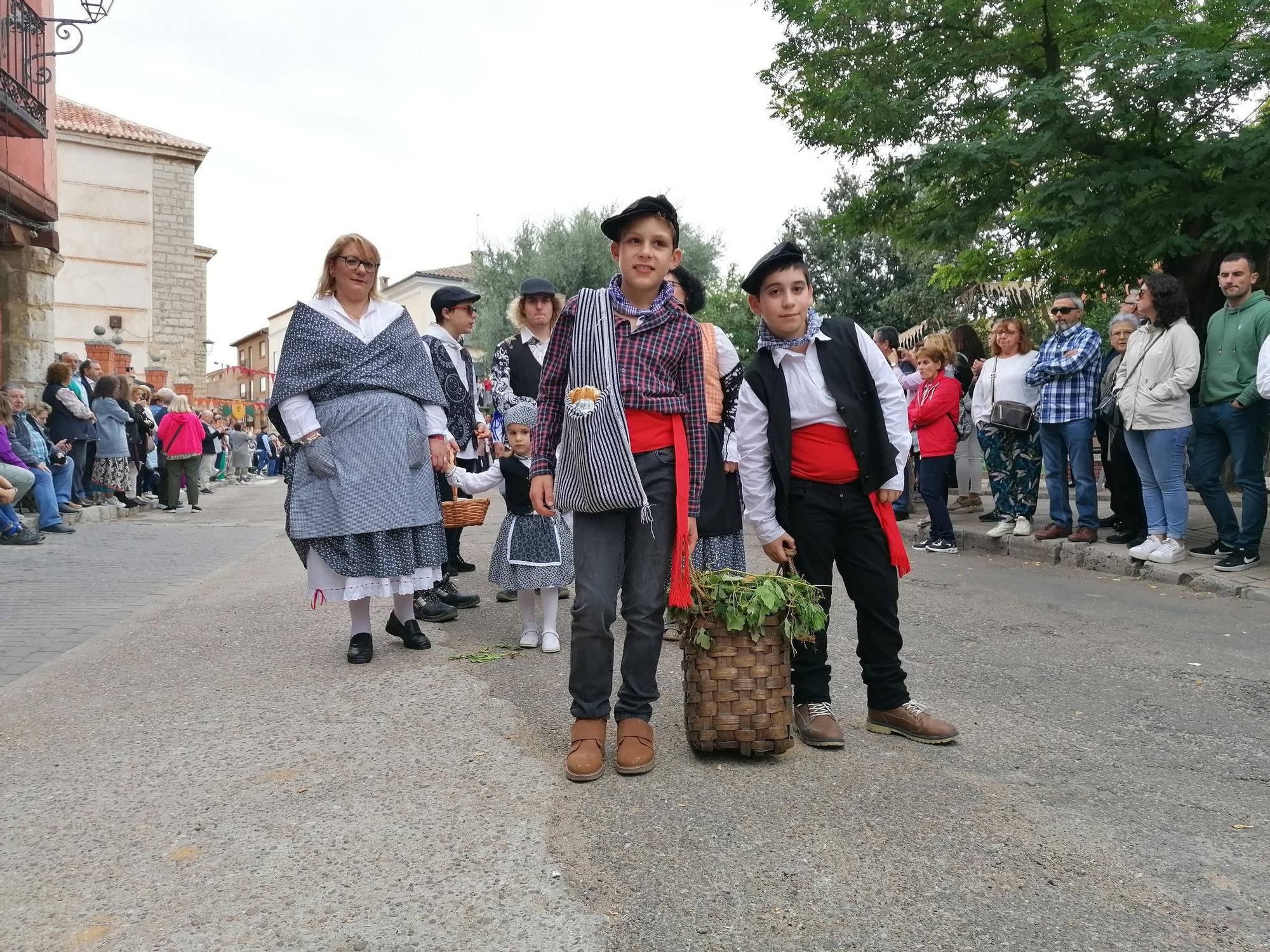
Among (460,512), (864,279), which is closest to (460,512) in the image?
(460,512)

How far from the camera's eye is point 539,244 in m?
41.7

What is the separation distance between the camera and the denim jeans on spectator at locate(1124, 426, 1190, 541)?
808cm

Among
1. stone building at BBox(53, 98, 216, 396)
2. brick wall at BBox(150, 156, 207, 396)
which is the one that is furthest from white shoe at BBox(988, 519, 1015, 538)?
brick wall at BBox(150, 156, 207, 396)

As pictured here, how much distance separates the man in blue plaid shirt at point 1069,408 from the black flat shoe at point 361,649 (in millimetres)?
6378

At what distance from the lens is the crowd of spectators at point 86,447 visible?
38.2ft

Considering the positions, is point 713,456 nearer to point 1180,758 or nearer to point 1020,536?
point 1180,758

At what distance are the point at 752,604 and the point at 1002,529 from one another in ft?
24.0

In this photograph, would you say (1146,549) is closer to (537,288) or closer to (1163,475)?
(1163,475)

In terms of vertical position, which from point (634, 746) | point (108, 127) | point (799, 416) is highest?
point (108, 127)

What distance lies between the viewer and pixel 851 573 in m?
4.06

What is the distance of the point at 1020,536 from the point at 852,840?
24.6 feet

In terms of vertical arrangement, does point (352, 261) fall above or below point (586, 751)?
above

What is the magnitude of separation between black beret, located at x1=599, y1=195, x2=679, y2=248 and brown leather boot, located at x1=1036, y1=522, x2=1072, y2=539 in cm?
698

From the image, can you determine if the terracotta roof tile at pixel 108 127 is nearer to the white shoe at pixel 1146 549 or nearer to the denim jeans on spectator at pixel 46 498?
the denim jeans on spectator at pixel 46 498
